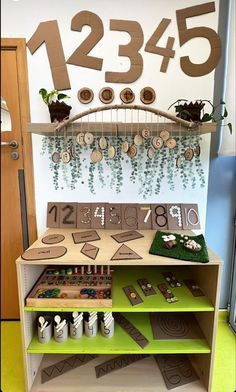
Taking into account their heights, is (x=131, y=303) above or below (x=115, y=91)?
below

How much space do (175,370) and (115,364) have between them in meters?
0.33

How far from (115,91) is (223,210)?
1.00 meters

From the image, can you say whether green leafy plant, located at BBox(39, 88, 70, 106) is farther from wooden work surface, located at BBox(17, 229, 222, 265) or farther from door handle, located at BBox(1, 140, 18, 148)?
wooden work surface, located at BBox(17, 229, 222, 265)

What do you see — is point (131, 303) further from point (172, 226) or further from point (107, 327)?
point (172, 226)

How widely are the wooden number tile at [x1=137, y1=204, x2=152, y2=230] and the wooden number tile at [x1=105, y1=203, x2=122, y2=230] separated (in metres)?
0.12

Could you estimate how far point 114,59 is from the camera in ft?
4.56

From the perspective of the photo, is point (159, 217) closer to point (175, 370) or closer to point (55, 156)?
point (55, 156)

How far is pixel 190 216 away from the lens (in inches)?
59.7

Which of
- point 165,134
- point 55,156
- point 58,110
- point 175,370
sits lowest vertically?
point 175,370

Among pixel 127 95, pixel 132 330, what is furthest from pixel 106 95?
pixel 132 330

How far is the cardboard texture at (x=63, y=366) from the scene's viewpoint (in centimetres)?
129

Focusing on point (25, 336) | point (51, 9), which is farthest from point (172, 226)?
point (51, 9)

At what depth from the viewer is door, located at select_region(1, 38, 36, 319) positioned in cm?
140

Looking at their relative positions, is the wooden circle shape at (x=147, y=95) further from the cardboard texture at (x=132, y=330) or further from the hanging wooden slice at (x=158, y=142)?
the cardboard texture at (x=132, y=330)
